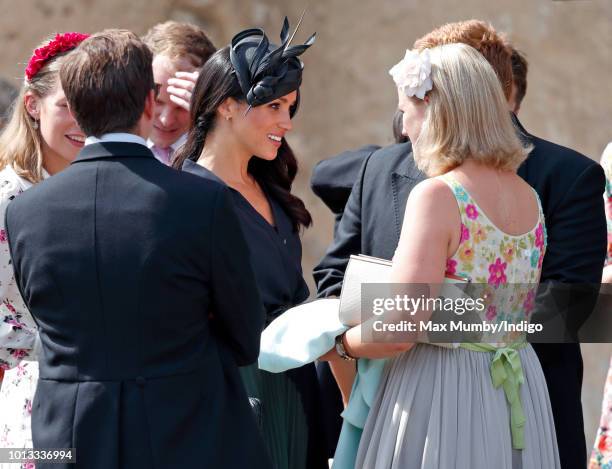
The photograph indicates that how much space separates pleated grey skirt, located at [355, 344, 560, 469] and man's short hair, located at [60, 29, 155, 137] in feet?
3.00

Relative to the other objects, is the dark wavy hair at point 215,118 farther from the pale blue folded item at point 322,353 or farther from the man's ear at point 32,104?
the pale blue folded item at point 322,353

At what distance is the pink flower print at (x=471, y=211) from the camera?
2547 millimetres

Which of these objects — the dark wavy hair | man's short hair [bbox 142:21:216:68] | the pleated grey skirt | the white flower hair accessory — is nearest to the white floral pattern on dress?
the pleated grey skirt

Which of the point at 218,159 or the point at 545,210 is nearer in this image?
the point at 545,210

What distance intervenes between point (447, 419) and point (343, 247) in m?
0.72

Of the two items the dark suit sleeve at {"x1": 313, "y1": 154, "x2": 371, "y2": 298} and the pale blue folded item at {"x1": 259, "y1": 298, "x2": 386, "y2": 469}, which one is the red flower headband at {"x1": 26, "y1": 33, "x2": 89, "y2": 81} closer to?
the dark suit sleeve at {"x1": 313, "y1": 154, "x2": 371, "y2": 298}

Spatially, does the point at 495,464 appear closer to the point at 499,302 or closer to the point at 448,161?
the point at 499,302

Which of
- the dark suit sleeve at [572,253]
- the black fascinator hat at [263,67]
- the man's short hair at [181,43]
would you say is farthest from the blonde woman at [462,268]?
the man's short hair at [181,43]

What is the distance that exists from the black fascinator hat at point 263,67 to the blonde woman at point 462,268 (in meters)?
0.60

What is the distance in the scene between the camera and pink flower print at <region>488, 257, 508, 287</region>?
2.59 m

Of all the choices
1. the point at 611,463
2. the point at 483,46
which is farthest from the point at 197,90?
the point at 611,463

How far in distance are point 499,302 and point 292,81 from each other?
104 centimetres

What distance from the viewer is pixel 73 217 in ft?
7.59

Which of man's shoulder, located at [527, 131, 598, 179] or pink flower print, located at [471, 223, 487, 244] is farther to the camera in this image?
man's shoulder, located at [527, 131, 598, 179]
